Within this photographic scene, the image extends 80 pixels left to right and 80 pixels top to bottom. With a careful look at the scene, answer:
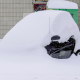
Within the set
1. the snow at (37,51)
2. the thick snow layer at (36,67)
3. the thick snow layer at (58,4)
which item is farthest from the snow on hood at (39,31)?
the thick snow layer at (58,4)

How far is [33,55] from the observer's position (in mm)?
3203

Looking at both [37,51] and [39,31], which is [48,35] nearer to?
[39,31]

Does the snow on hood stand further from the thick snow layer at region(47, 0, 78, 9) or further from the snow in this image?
the thick snow layer at region(47, 0, 78, 9)

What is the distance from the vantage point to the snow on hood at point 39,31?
336 cm

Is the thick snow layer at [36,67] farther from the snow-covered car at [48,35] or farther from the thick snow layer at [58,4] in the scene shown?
the thick snow layer at [58,4]

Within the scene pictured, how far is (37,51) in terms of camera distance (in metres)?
3.24

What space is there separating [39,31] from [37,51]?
0.51 meters

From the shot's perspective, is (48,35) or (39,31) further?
(39,31)

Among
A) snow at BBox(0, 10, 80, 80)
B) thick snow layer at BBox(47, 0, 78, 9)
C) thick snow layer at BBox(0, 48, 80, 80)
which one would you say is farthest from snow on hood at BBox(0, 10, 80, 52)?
thick snow layer at BBox(47, 0, 78, 9)

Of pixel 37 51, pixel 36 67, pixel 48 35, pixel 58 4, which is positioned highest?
pixel 58 4

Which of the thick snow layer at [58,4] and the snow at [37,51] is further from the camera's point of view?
the thick snow layer at [58,4]

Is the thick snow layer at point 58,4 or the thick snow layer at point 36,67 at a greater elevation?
the thick snow layer at point 58,4

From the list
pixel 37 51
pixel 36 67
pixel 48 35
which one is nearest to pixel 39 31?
pixel 48 35

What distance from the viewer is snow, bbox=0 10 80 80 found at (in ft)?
8.81
